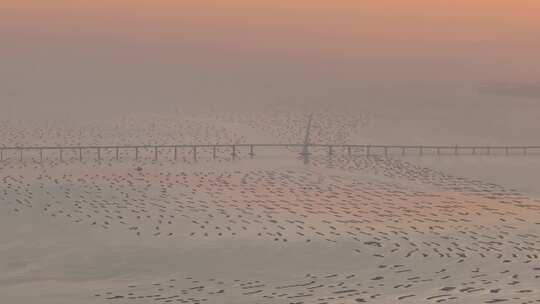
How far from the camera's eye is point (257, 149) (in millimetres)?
45688

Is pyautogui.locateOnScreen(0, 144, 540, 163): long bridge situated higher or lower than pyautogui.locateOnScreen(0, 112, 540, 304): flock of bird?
higher

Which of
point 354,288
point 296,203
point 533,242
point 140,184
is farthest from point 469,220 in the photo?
point 140,184

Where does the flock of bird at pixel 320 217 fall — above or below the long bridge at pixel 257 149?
below

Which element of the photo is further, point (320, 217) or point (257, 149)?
point (257, 149)

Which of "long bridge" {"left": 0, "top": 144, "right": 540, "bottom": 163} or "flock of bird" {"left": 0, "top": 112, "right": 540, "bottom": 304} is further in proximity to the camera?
"long bridge" {"left": 0, "top": 144, "right": 540, "bottom": 163}

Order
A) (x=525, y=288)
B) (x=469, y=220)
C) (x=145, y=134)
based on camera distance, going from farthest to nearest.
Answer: (x=145, y=134)
(x=469, y=220)
(x=525, y=288)

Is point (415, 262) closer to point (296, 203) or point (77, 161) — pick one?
point (296, 203)

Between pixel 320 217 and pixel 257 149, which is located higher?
pixel 257 149

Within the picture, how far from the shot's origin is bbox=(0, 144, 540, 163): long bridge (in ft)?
Answer: 132

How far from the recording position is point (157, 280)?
17562mm

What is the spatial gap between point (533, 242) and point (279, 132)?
3803cm

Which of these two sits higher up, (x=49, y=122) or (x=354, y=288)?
(x=49, y=122)

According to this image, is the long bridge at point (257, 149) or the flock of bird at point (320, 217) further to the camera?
the long bridge at point (257, 149)

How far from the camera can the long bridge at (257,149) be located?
40.2m
